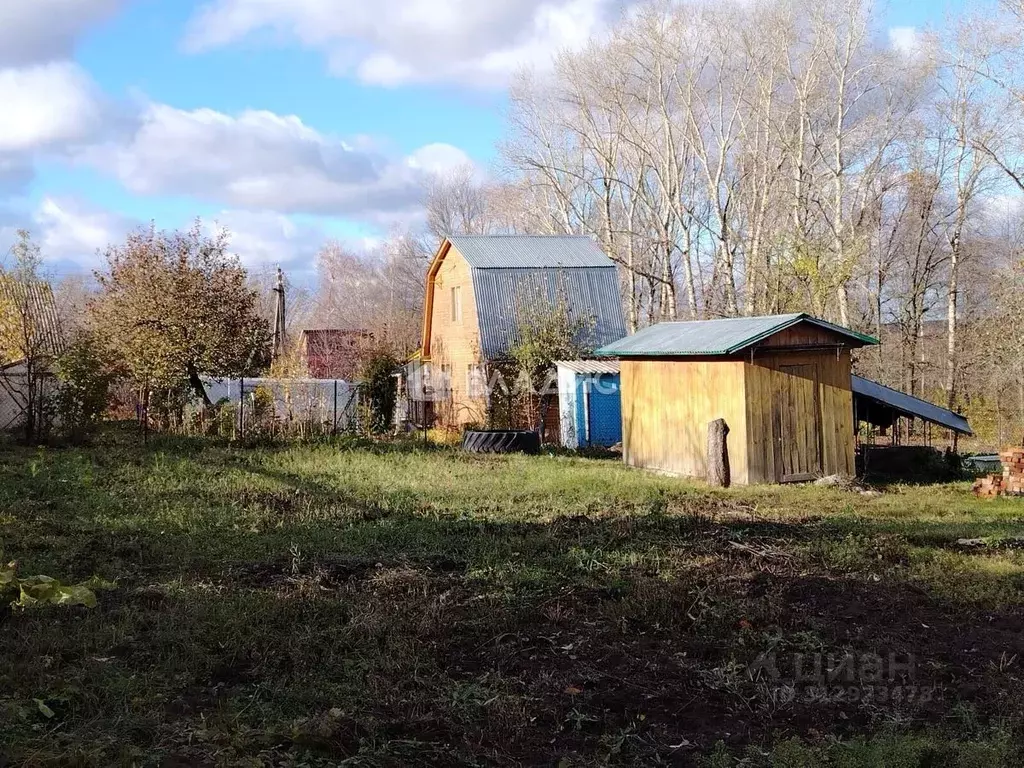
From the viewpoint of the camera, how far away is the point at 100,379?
1683cm

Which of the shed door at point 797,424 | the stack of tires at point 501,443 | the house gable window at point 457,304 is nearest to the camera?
the shed door at point 797,424

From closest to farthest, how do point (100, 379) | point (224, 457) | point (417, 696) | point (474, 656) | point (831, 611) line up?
1. point (417, 696)
2. point (474, 656)
3. point (831, 611)
4. point (224, 457)
5. point (100, 379)

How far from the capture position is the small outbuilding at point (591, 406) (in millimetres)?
21719

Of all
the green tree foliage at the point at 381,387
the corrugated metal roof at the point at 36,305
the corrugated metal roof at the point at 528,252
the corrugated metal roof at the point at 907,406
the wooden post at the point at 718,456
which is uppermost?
the corrugated metal roof at the point at 528,252

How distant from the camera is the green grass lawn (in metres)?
4.19

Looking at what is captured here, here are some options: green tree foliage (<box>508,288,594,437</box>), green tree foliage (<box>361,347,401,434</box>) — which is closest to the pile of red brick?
green tree foliage (<box>508,288,594,437</box>)

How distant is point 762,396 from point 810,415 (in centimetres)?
106

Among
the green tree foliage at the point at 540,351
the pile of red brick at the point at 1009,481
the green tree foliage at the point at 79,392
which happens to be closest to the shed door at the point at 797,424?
the pile of red brick at the point at 1009,481

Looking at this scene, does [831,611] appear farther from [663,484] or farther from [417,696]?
[663,484]

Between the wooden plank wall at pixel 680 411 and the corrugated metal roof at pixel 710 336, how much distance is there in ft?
1.10

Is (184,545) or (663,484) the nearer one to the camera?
(184,545)

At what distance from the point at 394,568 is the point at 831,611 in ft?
11.6

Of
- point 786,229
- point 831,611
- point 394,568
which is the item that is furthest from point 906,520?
point 786,229

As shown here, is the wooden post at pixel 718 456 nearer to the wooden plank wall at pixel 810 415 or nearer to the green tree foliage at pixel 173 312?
the wooden plank wall at pixel 810 415
